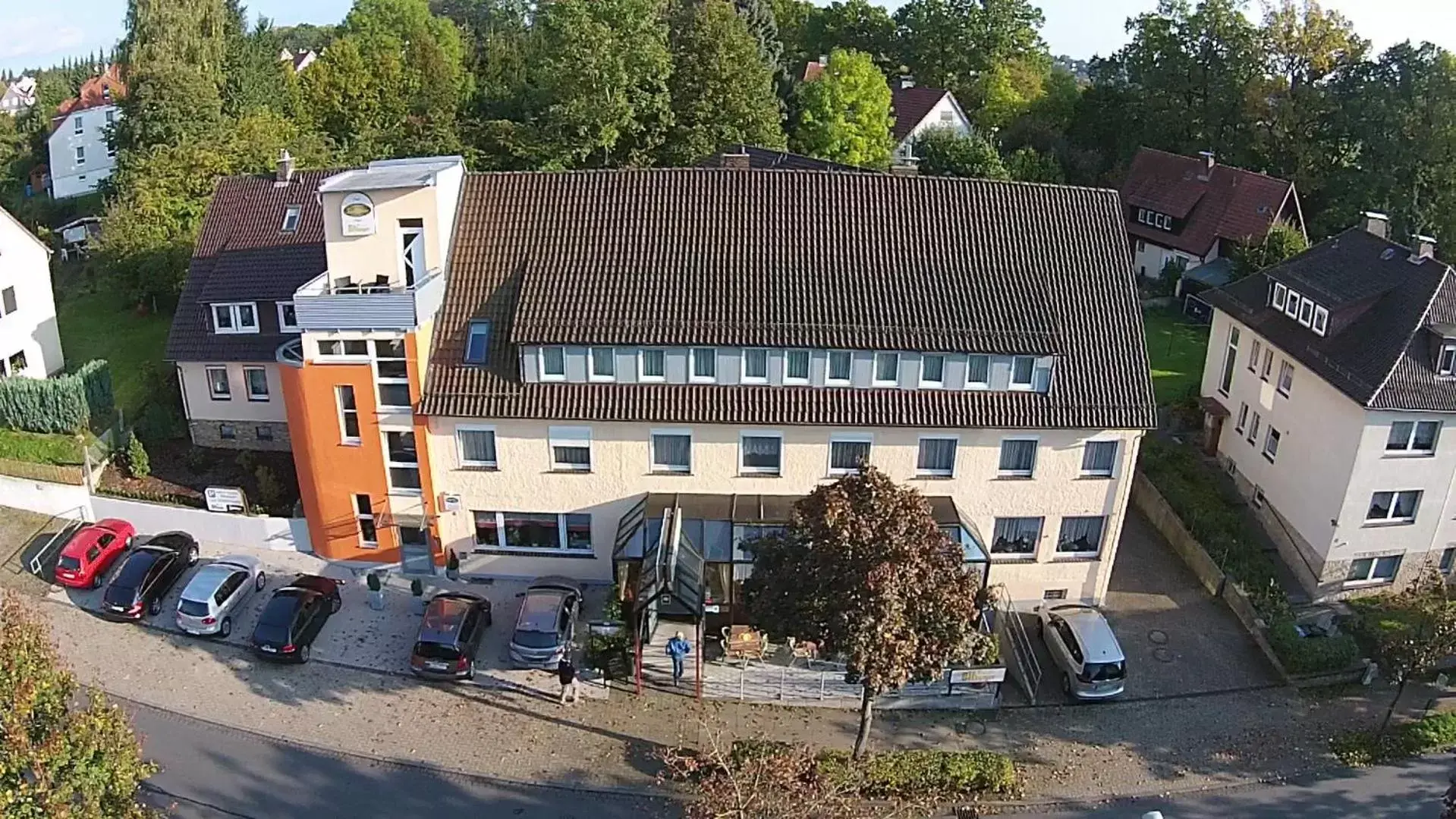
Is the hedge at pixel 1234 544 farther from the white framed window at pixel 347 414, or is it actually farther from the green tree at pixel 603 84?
the green tree at pixel 603 84

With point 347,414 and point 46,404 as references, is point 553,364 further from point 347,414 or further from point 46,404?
point 46,404

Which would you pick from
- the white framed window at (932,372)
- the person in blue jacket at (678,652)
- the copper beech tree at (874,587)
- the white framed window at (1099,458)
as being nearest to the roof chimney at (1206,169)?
the white framed window at (1099,458)

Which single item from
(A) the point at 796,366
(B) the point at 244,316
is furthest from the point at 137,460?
(A) the point at 796,366

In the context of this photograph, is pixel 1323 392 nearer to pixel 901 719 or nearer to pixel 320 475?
pixel 901 719

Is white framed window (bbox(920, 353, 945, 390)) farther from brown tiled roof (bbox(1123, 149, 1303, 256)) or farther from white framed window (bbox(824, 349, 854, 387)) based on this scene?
brown tiled roof (bbox(1123, 149, 1303, 256))

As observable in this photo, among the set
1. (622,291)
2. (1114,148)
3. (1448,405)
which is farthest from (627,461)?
(1114,148)

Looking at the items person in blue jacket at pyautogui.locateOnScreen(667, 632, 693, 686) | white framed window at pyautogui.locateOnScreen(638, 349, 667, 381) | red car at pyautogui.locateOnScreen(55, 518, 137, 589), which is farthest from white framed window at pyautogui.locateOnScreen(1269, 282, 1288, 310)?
red car at pyautogui.locateOnScreen(55, 518, 137, 589)
